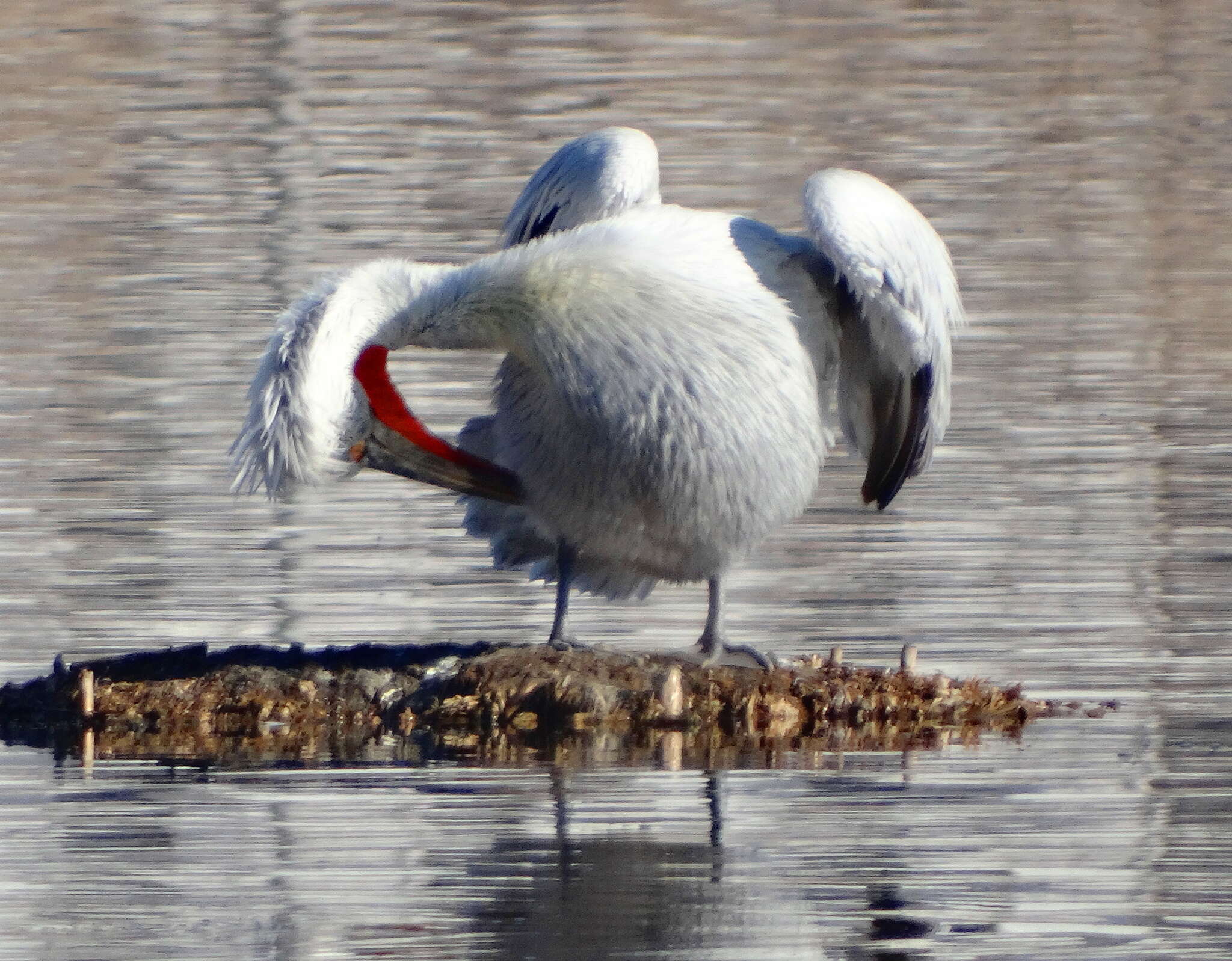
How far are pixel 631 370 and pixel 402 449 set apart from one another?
675 mm

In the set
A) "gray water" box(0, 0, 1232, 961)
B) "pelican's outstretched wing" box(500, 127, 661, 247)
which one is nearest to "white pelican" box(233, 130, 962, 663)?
"pelican's outstretched wing" box(500, 127, 661, 247)

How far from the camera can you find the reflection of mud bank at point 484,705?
25.0 feet

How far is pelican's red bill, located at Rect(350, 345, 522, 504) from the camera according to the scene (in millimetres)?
7875

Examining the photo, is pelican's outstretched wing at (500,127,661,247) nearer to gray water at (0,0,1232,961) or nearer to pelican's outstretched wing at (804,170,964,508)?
pelican's outstretched wing at (804,170,964,508)

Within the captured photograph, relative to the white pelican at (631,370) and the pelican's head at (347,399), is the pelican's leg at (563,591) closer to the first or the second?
the white pelican at (631,370)

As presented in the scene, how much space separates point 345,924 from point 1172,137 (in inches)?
678

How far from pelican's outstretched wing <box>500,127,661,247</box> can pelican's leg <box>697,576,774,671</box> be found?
1280 millimetres

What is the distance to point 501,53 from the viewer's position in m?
25.5

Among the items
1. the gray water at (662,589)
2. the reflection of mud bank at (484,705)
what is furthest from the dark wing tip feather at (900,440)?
the reflection of mud bank at (484,705)

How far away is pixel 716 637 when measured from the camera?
8.53m

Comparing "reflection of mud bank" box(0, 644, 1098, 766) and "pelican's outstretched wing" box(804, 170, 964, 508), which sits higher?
"pelican's outstretched wing" box(804, 170, 964, 508)

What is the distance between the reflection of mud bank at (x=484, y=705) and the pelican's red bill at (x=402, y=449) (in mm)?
516

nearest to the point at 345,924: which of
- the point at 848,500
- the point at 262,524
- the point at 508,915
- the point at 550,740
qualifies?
the point at 508,915

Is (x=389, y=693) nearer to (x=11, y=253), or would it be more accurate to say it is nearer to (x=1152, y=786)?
(x=1152, y=786)
